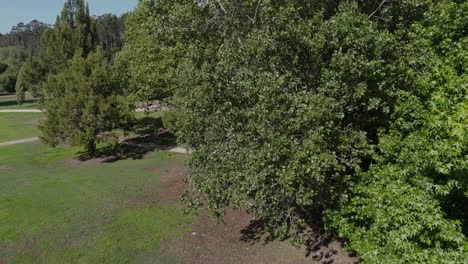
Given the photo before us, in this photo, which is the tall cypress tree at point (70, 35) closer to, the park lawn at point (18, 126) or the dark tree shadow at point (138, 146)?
the park lawn at point (18, 126)

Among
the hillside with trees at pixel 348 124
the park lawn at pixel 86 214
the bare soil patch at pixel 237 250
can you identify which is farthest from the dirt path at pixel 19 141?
the hillside with trees at pixel 348 124

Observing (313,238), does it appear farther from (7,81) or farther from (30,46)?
(30,46)

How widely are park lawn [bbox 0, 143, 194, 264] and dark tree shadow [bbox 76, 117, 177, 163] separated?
1689mm

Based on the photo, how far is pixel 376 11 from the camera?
1137 centimetres

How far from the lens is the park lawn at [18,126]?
33644 millimetres

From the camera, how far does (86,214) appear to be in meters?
14.6

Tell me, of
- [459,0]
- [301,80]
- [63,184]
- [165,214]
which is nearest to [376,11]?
[459,0]

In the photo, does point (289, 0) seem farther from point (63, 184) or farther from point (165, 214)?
point (63, 184)

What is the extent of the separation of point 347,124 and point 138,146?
2025 centimetres

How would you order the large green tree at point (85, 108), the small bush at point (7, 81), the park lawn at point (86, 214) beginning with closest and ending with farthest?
the park lawn at point (86, 214)
the large green tree at point (85, 108)
the small bush at point (7, 81)

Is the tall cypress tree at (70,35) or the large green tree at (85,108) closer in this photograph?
the large green tree at (85,108)

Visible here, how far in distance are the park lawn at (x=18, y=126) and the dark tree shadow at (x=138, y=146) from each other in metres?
10.5

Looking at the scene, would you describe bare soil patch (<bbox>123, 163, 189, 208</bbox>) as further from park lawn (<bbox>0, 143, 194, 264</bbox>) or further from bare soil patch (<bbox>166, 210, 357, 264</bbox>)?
bare soil patch (<bbox>166, 210, 357, 264</bbox>)

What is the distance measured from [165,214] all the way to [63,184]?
24.6 ft
